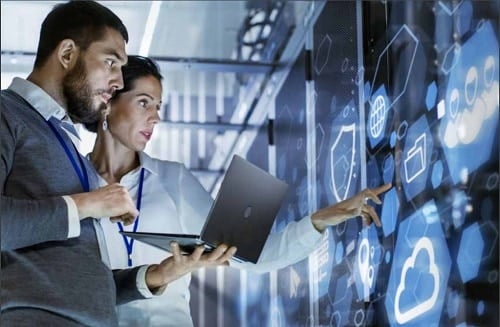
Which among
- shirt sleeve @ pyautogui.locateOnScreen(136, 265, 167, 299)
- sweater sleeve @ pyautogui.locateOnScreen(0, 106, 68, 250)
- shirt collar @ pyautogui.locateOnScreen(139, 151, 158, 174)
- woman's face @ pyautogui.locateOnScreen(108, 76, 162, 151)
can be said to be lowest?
shirt sleeve @ pyautogui.locateOnScreen(136, 265, 167, 299)

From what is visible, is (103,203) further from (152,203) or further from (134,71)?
(134,71)

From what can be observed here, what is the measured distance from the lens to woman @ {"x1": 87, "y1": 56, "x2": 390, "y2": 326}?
8.39 feet

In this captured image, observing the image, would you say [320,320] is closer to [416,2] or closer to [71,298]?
[416,2]

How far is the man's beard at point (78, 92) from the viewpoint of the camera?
2334 mm

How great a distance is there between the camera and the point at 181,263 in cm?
→ 240

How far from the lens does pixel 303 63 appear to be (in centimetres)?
386

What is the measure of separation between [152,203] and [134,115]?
202 millimetres

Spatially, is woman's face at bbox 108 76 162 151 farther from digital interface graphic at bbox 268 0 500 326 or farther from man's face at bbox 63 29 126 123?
digital interface graphic at bbox 268 0 500 326

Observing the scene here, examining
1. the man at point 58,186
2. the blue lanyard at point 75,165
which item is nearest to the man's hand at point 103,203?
the man at point 58,186

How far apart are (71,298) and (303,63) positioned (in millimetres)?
1853

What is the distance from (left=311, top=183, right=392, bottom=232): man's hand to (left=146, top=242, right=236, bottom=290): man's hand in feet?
0.83

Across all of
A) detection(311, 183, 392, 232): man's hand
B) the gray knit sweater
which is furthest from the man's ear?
detection(311, 183, 392, 232): man's hand

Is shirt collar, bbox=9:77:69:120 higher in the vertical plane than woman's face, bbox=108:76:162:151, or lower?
lower

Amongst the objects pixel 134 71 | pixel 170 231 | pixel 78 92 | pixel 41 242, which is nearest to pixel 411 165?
pixel 170 231
